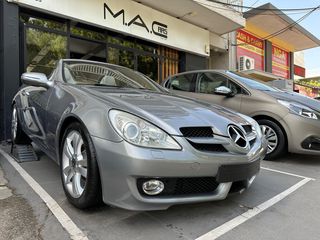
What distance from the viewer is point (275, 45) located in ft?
61.5

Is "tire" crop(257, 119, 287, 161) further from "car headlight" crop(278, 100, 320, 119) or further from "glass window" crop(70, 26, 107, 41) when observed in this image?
"glass window" crop(70, 26, 107, 41)

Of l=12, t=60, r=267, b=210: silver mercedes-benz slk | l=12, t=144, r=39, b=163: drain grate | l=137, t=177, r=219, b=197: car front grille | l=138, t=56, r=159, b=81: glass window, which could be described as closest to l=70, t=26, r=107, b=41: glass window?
l=138, t=56, r=159, b=81: glass window

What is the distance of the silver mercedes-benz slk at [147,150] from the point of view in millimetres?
2355

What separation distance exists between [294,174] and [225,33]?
9956 millimetres

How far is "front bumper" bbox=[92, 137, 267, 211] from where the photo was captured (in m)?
2.32

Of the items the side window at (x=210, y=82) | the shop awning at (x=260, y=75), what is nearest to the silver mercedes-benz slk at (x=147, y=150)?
the side window at (x=210, y=82)

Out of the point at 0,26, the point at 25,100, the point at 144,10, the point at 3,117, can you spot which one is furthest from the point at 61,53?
the point at 25,100

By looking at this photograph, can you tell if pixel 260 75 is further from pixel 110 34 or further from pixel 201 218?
pixel 201 218

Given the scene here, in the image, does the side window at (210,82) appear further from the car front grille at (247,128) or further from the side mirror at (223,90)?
the car front grille at (247,128)

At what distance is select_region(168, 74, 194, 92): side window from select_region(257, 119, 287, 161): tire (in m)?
1.83

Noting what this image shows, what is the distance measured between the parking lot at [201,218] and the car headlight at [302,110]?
157cm

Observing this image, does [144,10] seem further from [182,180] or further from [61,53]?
[182,180]

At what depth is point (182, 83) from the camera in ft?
22.0

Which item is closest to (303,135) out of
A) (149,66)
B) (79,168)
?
(79,168)
